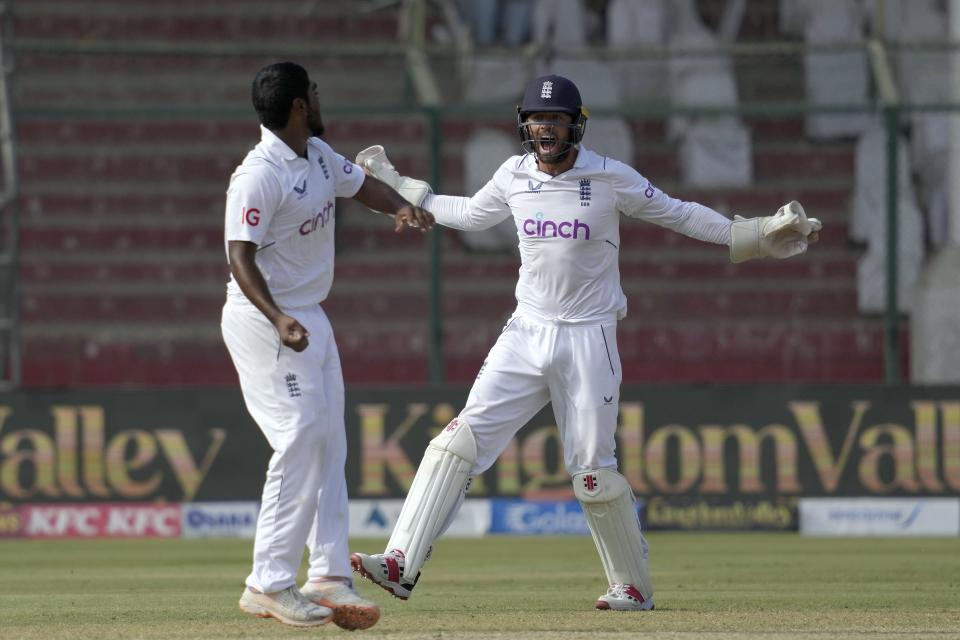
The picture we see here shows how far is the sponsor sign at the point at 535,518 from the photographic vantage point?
1224 centimetres

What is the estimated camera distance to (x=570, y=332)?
7094 millimetres

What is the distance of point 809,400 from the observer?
12281 mm

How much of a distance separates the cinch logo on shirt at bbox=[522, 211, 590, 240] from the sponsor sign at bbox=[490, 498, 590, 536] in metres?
5.33

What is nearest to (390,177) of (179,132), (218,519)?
(218,519)

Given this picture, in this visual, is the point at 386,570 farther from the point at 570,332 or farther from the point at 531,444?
the point at 531,444

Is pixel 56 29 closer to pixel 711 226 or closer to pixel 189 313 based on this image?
pixel 189 313

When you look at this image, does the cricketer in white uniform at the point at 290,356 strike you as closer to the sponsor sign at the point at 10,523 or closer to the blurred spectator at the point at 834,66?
the sponsor sign at the point at 10,523

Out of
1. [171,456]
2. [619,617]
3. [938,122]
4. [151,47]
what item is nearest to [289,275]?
[619,617]

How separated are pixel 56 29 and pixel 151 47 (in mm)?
5077

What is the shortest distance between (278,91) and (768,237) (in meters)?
2.15

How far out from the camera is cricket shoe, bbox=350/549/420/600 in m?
6.69

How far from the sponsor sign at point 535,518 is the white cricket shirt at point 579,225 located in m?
5.12

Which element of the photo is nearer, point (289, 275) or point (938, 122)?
point (289, 275)

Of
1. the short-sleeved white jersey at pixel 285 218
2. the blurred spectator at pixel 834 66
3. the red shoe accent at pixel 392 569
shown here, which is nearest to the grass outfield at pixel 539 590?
the red shoe accent at pixel 392 569
